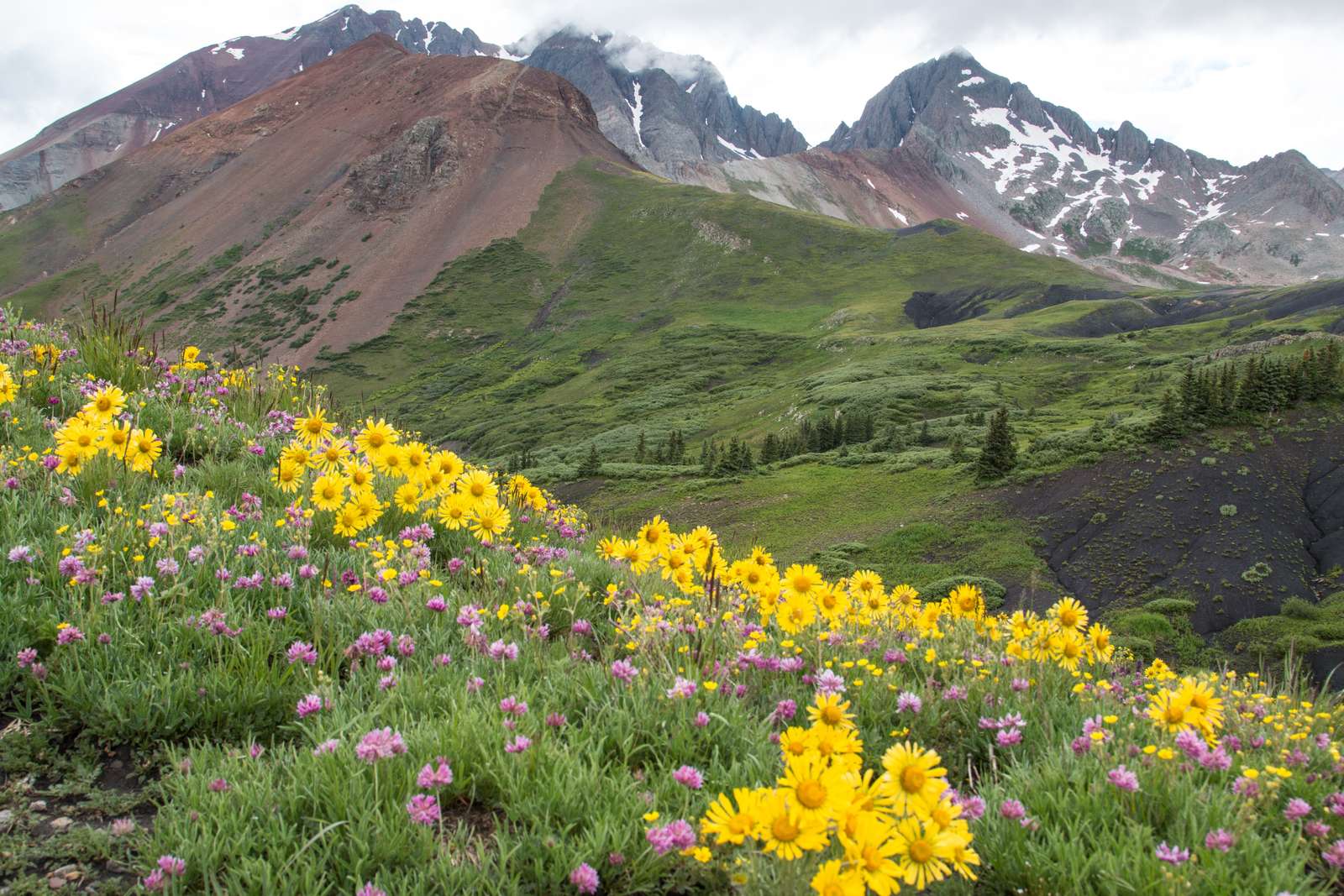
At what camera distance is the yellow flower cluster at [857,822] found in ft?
4.90

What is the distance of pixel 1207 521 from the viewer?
3666 cm

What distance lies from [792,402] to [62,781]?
250 ft

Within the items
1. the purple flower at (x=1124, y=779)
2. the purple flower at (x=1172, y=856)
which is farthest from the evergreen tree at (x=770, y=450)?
the purple flower at (x=1172, y=856)

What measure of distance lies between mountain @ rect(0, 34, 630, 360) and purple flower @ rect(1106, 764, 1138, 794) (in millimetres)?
122193

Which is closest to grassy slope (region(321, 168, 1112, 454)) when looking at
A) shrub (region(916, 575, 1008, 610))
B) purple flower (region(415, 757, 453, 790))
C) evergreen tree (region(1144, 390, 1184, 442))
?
evergreen tree (region(1144, 390, 1184, 442))

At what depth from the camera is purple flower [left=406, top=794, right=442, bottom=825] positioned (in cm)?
200

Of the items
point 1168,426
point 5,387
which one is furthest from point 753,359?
point 5,387

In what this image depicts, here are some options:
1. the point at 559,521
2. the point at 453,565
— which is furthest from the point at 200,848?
the point at 559,521

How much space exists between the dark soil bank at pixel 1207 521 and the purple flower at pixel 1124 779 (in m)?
34.5

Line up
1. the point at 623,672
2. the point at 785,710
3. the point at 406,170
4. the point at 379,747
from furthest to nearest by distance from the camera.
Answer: the point at 406,170 → the point at 623,672 → the point at 785,710 → the point at 379,747

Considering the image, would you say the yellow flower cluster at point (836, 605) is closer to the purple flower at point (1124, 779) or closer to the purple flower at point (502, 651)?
the purple flower at point (502, 651)

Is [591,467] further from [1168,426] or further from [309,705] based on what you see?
[309,705]

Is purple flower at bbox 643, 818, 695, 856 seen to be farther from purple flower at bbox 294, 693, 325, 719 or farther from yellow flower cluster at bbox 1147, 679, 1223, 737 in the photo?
yellow flower cluster at bbox 1147, 679, 1223, 737

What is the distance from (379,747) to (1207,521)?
4447cm
